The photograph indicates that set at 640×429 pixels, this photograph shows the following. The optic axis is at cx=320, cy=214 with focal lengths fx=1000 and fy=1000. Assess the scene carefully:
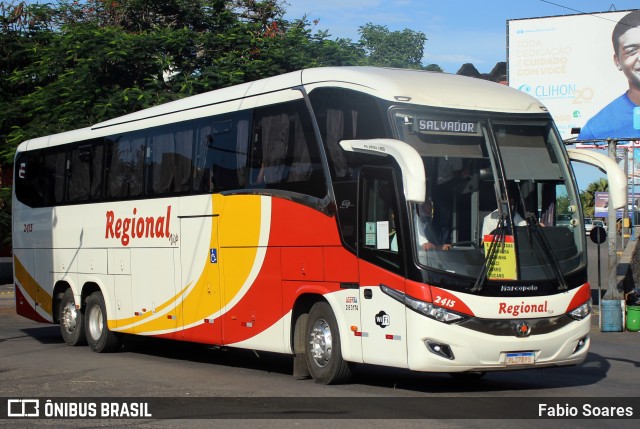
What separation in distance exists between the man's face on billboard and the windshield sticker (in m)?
20.7

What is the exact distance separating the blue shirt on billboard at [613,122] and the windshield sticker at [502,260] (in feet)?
60.7

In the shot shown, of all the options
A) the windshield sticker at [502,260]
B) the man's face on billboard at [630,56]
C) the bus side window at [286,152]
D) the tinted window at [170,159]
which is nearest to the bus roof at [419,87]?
the bus side window at [286,152]

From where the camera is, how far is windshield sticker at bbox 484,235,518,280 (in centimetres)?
1132

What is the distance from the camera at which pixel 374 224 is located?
11.9 meters

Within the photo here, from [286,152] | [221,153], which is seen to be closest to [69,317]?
[221,153]

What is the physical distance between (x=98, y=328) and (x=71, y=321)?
1120 millimetres

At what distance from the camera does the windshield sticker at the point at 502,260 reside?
37.1 ft

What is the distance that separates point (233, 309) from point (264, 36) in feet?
70.4

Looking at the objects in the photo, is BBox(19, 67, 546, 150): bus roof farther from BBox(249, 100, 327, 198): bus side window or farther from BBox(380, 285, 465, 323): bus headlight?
BBox(380, 285, 465, 323): bus headlight

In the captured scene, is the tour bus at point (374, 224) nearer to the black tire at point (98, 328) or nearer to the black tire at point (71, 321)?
the black tire at point (98, 328)

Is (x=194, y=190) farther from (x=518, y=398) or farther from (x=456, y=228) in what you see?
(x=518, y=398)

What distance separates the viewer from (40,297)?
20609 mm

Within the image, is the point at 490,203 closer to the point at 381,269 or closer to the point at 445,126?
the point at 445,126

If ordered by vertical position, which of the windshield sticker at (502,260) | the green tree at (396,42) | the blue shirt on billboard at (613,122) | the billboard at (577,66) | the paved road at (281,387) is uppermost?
the green tree at (396,42)
